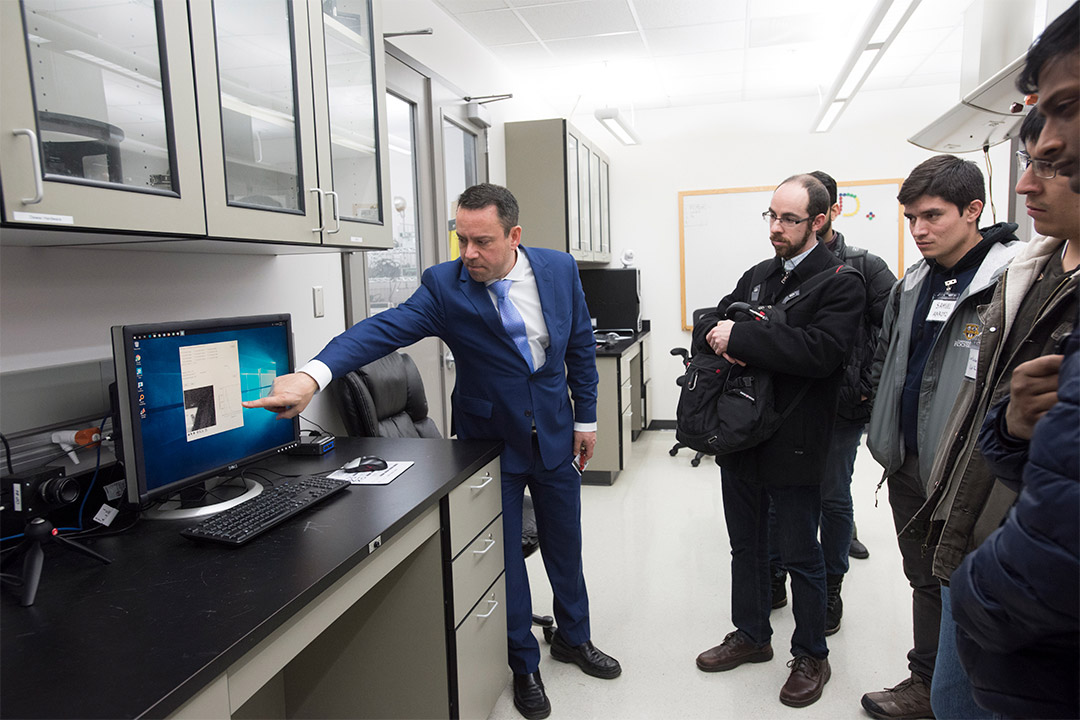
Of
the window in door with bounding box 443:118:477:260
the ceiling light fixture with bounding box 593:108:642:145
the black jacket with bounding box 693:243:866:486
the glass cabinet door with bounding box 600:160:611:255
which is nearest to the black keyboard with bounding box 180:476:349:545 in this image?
the black jacket with bounding box 693:243:866:486

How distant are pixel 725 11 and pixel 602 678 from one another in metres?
3.21

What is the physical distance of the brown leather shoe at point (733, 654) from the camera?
7.04 feet

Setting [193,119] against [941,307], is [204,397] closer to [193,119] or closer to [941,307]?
[193,119]

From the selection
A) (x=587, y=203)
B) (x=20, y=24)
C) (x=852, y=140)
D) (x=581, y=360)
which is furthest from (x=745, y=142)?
(x=20, y=24)

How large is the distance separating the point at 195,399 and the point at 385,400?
0.92 m

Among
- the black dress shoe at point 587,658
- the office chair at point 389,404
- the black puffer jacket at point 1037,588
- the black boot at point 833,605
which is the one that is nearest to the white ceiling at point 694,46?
the office chair at point 389,404

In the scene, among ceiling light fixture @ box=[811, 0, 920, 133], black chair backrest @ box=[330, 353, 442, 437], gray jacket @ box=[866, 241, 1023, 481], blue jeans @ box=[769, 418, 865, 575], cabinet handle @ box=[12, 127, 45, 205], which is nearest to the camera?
cabinet handle @ box=[12, 127, 45, 205]

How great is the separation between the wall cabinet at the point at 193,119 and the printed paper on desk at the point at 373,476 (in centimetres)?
58

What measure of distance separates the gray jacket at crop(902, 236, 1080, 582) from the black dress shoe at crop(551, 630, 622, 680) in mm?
1201

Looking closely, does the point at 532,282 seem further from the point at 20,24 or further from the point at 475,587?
the point at 20,24

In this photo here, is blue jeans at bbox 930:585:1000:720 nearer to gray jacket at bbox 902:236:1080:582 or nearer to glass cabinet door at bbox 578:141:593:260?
gray jacket at bbox 902:236:1080:582

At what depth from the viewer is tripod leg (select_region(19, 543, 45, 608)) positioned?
106 centimetres

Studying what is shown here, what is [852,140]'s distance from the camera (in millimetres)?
5195

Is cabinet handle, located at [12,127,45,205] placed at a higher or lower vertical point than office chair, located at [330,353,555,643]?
higher
